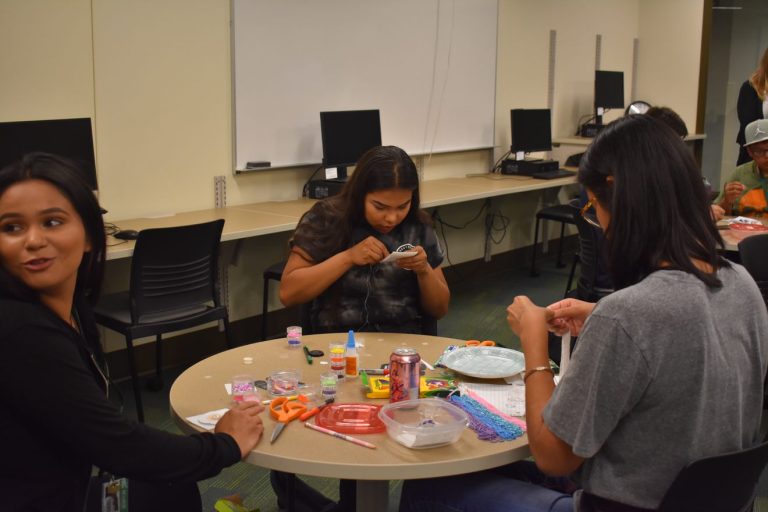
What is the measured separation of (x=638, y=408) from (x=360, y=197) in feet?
4.55

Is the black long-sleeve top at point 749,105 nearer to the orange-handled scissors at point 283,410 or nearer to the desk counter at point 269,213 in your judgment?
the desk counter at point 269,213

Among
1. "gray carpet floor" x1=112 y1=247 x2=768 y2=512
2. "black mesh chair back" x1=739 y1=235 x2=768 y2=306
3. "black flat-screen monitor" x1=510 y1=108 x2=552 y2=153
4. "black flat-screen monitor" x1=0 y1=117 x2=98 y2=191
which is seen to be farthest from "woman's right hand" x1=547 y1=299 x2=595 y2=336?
"black flat-screen monitor" x1=510 y1=108 x2=552 y2=153

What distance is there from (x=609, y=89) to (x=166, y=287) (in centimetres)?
497

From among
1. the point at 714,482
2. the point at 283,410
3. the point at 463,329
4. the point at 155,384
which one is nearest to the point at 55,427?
the point at 283,410

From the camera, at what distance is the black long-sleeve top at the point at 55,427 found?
1324 mm

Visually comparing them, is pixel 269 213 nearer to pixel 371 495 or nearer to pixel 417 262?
pixel 417 262

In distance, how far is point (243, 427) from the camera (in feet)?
5.18

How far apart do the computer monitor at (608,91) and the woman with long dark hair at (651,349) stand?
5665 mm

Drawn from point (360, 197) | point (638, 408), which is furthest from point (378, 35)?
point (638, 408)

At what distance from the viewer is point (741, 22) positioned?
7.83 metres

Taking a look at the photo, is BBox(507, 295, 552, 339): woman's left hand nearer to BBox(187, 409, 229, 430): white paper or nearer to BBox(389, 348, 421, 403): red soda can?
BBox(389, 348, 421, 403): red soda can

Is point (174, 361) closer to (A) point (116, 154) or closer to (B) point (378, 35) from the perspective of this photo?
(A) point (116, 154)

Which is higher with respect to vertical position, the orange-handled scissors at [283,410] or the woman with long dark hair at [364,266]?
the woman with long dark hair at [364,266]

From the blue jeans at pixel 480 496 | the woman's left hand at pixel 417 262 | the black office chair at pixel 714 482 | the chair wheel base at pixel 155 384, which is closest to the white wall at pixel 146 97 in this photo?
the chair wheel base at pixel 155 384
